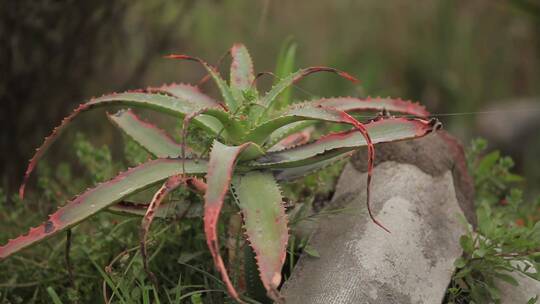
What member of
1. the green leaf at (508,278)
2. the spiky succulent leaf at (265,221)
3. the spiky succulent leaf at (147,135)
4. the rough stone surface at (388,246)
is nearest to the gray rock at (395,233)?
the rough stone surface at (388,246)

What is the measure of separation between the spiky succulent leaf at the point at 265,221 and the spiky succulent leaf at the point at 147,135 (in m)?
0.27

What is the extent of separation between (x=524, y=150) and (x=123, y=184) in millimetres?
4176

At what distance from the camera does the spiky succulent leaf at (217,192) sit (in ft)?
4.69

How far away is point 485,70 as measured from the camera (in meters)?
5.50

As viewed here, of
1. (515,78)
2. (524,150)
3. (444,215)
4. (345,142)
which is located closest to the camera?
(345,142)

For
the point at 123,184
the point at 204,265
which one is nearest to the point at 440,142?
the point at 204,265

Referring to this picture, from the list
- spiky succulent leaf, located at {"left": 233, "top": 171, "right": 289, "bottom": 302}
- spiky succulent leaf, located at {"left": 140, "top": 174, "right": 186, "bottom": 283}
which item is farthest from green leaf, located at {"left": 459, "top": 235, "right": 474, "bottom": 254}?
spiky succulent leaf, located at {"left": 140, "top": 174, "right": 186, "bottom": 283}

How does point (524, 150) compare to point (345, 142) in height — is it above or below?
below

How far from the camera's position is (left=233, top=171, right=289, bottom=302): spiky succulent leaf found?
5.02ft

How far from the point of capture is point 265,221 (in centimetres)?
166

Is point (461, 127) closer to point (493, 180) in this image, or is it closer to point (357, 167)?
point (493, 180)

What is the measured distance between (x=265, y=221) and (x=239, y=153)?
169 millimetres

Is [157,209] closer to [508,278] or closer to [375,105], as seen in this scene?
[375,105]

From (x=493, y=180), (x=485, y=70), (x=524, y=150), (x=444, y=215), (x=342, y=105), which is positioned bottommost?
(x=524, y=150)
